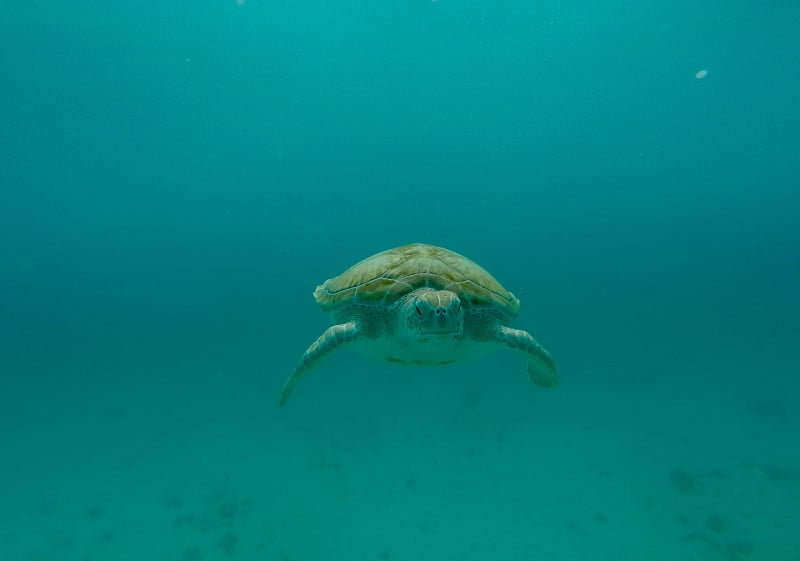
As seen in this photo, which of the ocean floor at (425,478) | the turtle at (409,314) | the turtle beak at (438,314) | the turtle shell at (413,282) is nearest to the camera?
the turtle beak at (438,314)

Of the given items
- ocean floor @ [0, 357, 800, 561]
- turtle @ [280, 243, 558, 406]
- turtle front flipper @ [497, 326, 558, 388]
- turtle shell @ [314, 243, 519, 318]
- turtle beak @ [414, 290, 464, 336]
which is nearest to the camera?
turtle beak @ [414, 290, 464, 336]

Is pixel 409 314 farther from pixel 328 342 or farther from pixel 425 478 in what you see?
pixel 425 478

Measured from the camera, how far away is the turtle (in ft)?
16.6

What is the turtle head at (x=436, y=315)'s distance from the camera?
421 cm

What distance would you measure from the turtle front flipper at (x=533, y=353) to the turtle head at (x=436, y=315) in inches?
51.8

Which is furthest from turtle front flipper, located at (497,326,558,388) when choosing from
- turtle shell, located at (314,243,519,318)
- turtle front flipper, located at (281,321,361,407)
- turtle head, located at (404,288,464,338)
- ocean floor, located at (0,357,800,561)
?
ocean floor, located at (0,357,800,561)

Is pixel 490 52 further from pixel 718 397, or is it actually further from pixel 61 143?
pixel 61 143

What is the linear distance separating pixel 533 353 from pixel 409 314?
84.6 inches

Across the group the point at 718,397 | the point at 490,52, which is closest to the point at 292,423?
the point at 718,397

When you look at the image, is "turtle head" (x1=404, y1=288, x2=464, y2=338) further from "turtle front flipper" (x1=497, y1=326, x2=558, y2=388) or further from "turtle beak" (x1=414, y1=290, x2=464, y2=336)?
"turtle front flipper" (x1=497, y1=326, x2=558, y2=388)

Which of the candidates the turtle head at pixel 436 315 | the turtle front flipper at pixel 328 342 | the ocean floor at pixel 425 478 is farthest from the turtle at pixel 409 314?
the ocean floor at pixel 425 478

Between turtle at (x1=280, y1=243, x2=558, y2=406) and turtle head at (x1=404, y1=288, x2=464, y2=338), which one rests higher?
turtle at (x1=280, y1=243, x2=558, y2=406)

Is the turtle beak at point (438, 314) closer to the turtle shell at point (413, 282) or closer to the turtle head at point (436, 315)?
the turtle head at point (436, 315)

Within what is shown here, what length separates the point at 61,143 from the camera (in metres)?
45.1
